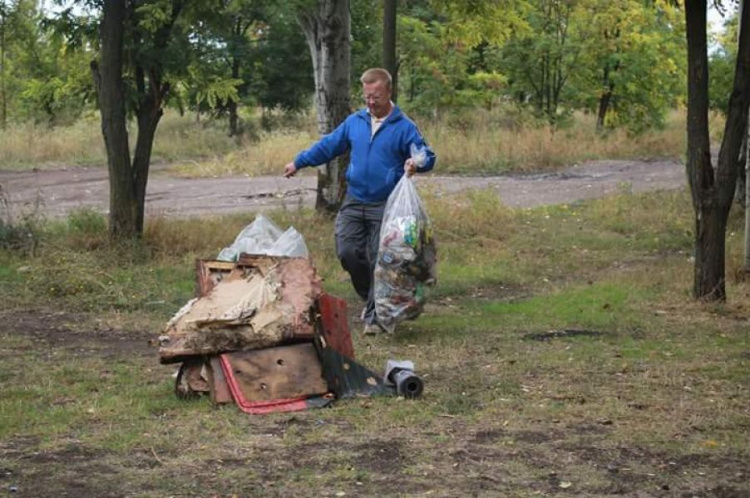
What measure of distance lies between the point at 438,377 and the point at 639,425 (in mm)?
1551

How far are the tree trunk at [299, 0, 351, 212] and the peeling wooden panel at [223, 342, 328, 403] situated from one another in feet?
23.9

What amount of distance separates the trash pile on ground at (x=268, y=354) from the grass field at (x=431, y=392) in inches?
6.0

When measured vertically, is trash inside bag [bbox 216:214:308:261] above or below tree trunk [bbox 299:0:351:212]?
below

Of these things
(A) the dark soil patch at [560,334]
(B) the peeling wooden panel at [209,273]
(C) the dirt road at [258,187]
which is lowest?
(A) the dark soil patch at [560,334]

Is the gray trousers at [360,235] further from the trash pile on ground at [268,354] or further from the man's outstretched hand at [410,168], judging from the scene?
the trash pile on ground at [268,354]

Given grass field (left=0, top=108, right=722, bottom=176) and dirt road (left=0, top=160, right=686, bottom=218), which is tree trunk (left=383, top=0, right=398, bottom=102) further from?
grass field (left=0, top=108, right=722, bottom=176)

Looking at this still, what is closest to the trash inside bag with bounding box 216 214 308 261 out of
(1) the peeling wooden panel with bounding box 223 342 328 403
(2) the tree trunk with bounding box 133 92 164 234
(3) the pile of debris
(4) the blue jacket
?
(4) the blue jacket

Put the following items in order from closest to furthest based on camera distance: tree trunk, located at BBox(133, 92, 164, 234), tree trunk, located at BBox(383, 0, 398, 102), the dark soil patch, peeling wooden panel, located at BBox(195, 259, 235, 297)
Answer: peeling wooden panel, located at BBox(195, 259, 235, 297)
the dark soil patch
tree trunk, located at BBox(133, 92, 164, 234)
tree trunk, located at BBox(383, 0, 398, 102)

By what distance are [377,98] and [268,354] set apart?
2.70 meters

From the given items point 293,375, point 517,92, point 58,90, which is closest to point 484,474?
point 293,375

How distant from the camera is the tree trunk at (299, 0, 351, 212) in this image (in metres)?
13.7

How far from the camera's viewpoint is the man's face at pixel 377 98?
27.2 feet

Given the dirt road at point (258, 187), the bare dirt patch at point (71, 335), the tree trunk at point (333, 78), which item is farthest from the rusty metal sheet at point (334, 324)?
the dirt road at point (258, 187)

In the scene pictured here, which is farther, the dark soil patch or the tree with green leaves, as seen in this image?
the tree with green leaves
